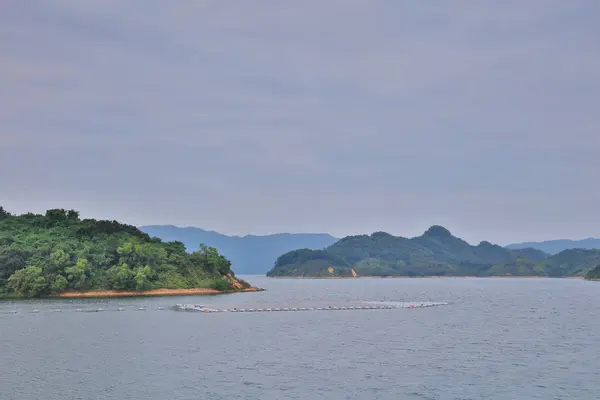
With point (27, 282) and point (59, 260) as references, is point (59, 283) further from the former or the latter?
point (27, 282)

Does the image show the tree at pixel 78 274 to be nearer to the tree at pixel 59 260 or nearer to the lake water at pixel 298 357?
the tree at pixel 59 260

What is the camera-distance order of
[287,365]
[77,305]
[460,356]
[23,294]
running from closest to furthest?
1. [287,365]
2. [460,356]
3. [77,305]
4. [23,294]

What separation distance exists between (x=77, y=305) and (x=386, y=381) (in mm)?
114578

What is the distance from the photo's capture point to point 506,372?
5972 cm

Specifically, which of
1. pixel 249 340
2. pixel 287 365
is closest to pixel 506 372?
pixel 287 365

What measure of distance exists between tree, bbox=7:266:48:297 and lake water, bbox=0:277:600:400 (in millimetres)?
60153

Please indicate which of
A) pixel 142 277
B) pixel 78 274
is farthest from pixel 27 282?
pixel 142 277

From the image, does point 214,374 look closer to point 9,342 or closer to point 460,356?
point 460,356

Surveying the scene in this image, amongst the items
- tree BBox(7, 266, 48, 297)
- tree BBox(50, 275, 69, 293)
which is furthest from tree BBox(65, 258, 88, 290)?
tree BBox(7, 266, 48, 297)

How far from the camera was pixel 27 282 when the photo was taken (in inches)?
6855

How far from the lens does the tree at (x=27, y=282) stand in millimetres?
174500

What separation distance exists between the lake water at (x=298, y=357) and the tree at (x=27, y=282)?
197 feet

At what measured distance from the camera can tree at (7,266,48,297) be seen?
17450 cm

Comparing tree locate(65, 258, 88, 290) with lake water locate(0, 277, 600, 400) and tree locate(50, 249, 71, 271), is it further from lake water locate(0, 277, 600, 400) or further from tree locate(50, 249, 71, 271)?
lake water locate(0, 277, 600, 400)
